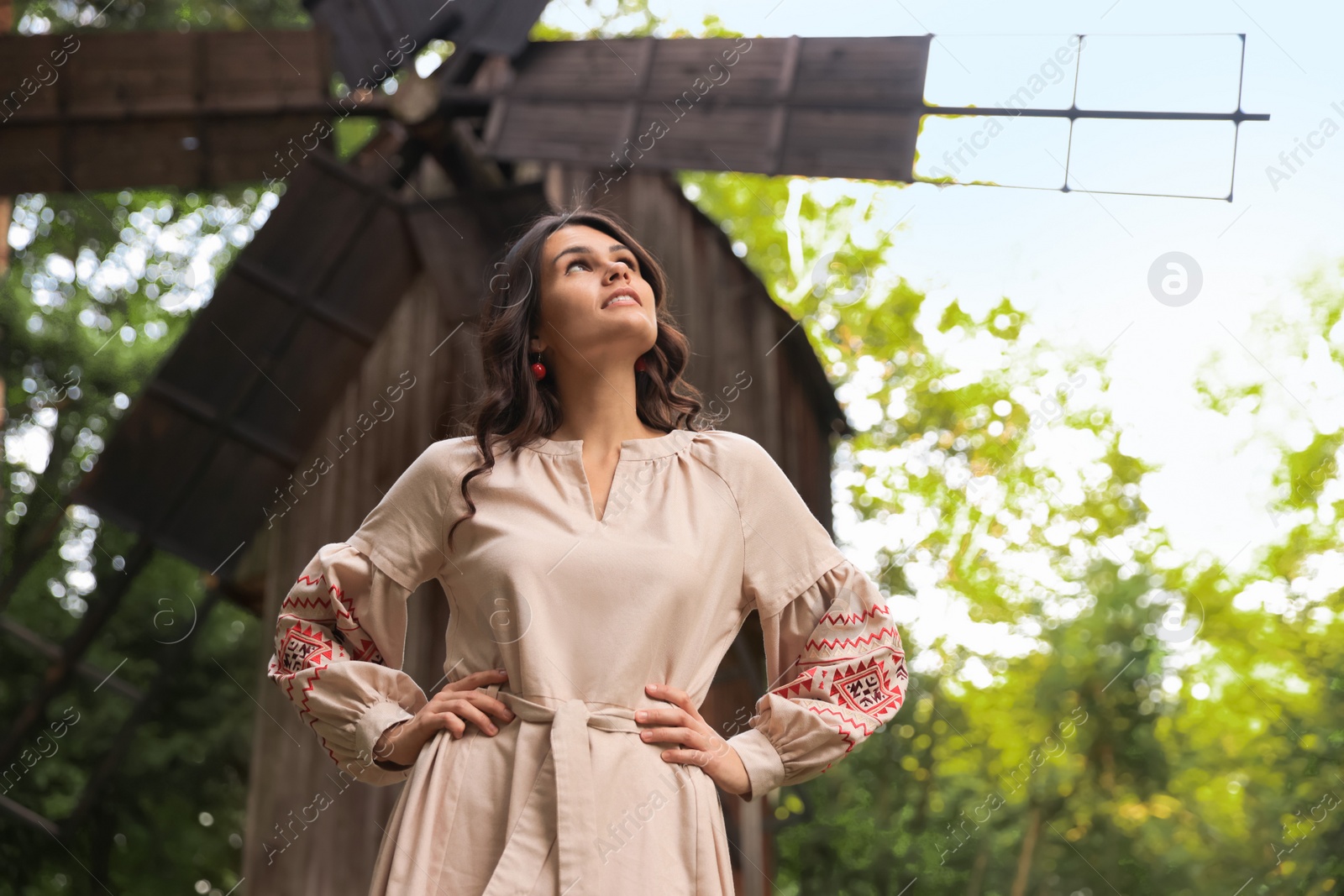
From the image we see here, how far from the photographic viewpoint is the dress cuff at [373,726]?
1994mm

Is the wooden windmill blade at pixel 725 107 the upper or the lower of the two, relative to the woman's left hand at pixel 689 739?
upper

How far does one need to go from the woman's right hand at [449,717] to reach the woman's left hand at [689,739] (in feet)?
0.75

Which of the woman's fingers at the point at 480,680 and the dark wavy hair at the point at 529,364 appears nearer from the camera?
the woman's fingers at the point at 480,680

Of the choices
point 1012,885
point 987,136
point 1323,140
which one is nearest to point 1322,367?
point 1323,140

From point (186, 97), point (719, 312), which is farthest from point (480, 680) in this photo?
point (186, 97)

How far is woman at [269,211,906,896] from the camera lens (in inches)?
71.4

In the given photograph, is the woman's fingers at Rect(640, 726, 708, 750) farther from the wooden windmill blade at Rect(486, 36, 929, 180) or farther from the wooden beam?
the wooden beam

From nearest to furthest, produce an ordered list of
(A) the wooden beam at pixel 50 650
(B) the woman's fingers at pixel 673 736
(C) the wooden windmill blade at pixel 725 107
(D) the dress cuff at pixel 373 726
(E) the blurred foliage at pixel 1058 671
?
(B) the woman's fingers at pixel 673 736, (D) the dress cuff at pixel 373 726, (C) the wooden windmill blade at pixel 725 107, (A) the wooden beam at pixel 50 650, (E) the blurred foliage at pixel 1058 671

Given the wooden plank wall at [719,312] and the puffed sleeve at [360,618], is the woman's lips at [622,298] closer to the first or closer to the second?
the puffed sleeve at [360,618]

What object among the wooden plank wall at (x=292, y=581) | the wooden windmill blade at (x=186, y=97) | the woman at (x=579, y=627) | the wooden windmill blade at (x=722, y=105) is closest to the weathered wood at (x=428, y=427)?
the wooden plank wall at (x=292, y=581)

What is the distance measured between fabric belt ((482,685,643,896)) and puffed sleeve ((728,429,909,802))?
0.24m

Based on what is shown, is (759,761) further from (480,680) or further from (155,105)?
(155,105)

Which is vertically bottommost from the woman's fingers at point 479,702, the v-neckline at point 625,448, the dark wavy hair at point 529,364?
the woman's fingers at point 479,702

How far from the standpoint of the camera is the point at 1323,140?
729 centimetres
